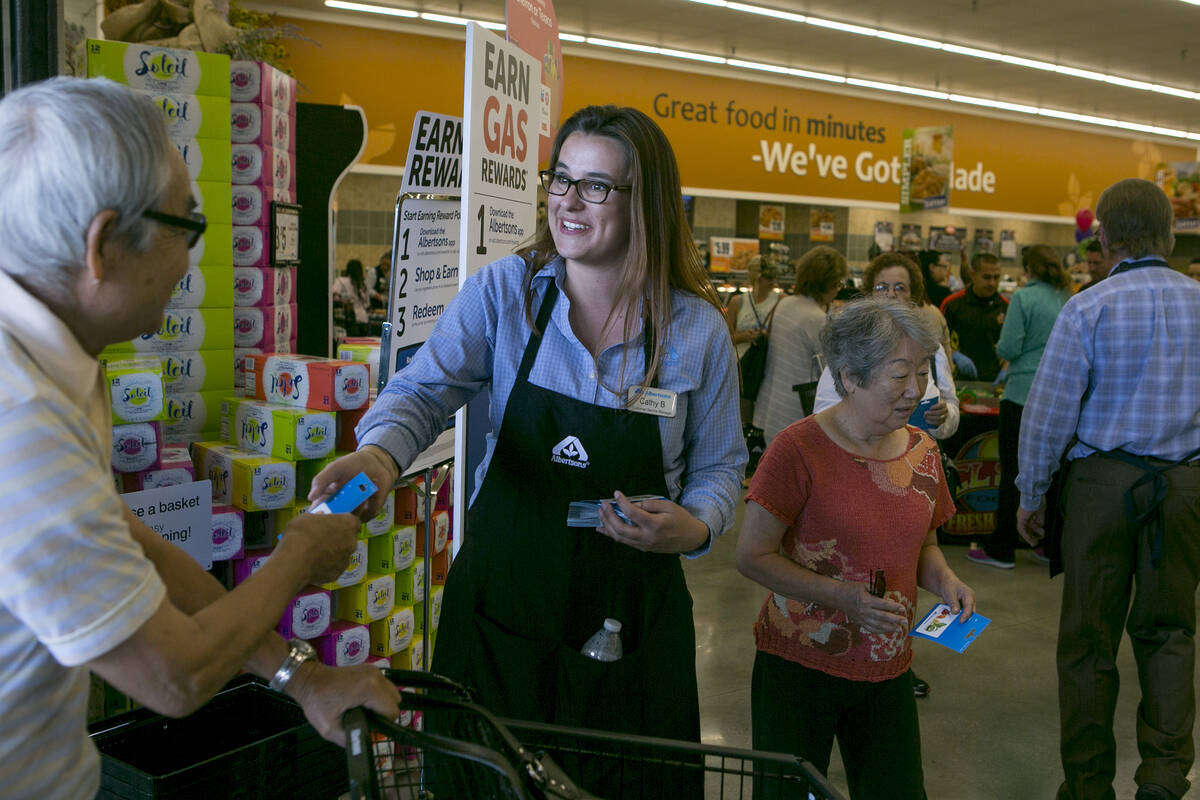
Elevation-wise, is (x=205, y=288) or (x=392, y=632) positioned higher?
(x=205, y=288)

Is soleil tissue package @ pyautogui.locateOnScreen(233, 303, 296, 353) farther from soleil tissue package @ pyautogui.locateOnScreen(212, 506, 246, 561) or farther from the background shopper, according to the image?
the background shopper

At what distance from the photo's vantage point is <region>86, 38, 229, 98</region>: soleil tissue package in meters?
3.33

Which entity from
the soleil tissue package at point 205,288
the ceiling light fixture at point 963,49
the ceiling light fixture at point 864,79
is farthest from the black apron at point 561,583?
the ceiling light fixture at point 963,49

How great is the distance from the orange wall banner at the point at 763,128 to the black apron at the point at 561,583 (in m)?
8.84

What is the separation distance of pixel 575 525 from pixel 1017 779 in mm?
2608

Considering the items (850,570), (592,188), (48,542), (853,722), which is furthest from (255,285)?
(48,542)

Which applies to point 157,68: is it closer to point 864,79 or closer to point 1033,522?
point 1033,522

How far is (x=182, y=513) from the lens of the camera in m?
2.65

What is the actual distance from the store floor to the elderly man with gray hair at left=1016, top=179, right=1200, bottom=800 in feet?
1.35

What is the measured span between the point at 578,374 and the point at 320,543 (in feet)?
2.54

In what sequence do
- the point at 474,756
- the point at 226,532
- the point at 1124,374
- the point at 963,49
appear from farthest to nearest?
the point at 963,49, the point at 1124,374, the point at 226,532, the point at 474,756

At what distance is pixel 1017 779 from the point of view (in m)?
3.60

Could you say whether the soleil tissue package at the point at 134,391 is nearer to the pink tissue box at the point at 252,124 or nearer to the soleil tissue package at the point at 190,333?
the soleil tissue package at the point at 190,333

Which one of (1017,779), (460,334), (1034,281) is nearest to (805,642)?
(460,334)
